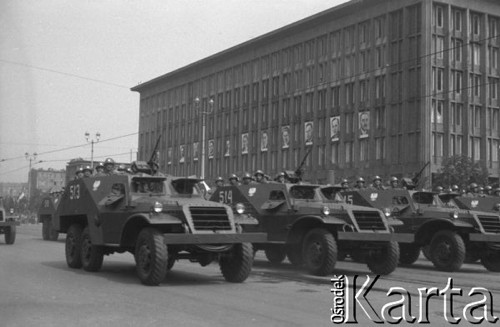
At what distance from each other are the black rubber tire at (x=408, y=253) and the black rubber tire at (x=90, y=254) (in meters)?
8.81

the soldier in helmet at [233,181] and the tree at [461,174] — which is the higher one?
the tree at [461,174]

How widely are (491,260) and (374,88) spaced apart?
4186 centimetres

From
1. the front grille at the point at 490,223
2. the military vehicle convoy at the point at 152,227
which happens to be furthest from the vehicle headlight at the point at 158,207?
the front grille at the point at 490,223

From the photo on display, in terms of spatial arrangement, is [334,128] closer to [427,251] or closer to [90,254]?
[427,251]

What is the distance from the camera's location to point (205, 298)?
424 inches

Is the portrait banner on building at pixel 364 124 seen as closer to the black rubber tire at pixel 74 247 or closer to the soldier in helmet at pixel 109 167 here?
the soldier in helmet at pixel 109 167

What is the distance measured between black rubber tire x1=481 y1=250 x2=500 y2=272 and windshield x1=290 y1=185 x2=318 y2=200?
5.57m

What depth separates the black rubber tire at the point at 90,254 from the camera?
562 inches

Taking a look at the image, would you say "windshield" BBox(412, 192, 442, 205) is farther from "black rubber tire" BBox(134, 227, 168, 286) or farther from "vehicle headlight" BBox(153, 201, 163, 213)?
"black rubber tire" BBox(134, 227, 168, 286)

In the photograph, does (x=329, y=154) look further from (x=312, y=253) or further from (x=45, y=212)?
(x=312, y=253)

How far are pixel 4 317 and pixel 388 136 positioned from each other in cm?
5220

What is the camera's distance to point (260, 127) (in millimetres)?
71875

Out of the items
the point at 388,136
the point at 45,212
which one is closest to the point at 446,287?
the point at 45,212

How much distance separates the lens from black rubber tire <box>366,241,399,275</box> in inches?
599
